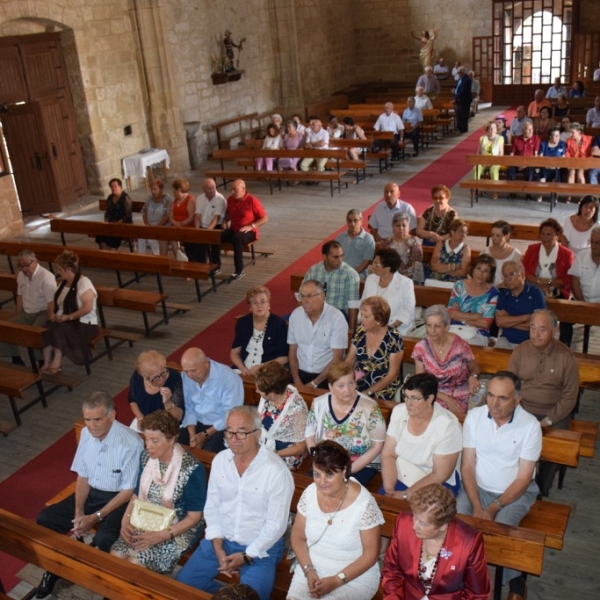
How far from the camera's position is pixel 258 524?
366cm

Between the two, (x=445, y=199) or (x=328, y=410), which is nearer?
(x=328, y=410)

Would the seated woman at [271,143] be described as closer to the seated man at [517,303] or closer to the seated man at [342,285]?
the seated man at [342,285]

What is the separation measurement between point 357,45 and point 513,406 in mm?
20005

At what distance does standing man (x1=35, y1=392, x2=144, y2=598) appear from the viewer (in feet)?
13.1

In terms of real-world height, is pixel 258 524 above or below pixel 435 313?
below

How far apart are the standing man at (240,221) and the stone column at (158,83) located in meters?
5.83

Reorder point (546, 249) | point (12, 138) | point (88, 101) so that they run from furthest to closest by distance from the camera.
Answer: point (88, 101)
point (12, 138)
point (546, 249)

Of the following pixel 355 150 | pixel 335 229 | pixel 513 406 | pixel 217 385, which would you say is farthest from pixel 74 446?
pixel 355 150

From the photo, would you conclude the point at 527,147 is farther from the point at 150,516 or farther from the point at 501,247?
the point at 150,516

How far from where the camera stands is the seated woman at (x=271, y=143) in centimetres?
1320

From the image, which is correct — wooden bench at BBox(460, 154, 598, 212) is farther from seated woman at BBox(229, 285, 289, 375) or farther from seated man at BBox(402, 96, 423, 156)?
seated woman at BBox(229, 285, 289, 375)

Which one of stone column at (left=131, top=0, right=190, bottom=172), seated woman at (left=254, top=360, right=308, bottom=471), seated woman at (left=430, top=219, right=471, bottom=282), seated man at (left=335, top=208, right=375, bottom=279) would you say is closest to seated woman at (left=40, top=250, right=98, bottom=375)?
seated man at (left=335, top=208, right=375, bottom=279)

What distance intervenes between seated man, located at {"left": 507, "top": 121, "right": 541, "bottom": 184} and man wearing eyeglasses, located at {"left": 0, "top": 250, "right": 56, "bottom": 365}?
741 cm

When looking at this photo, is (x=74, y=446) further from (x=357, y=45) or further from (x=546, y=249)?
(x=357, y=45)
